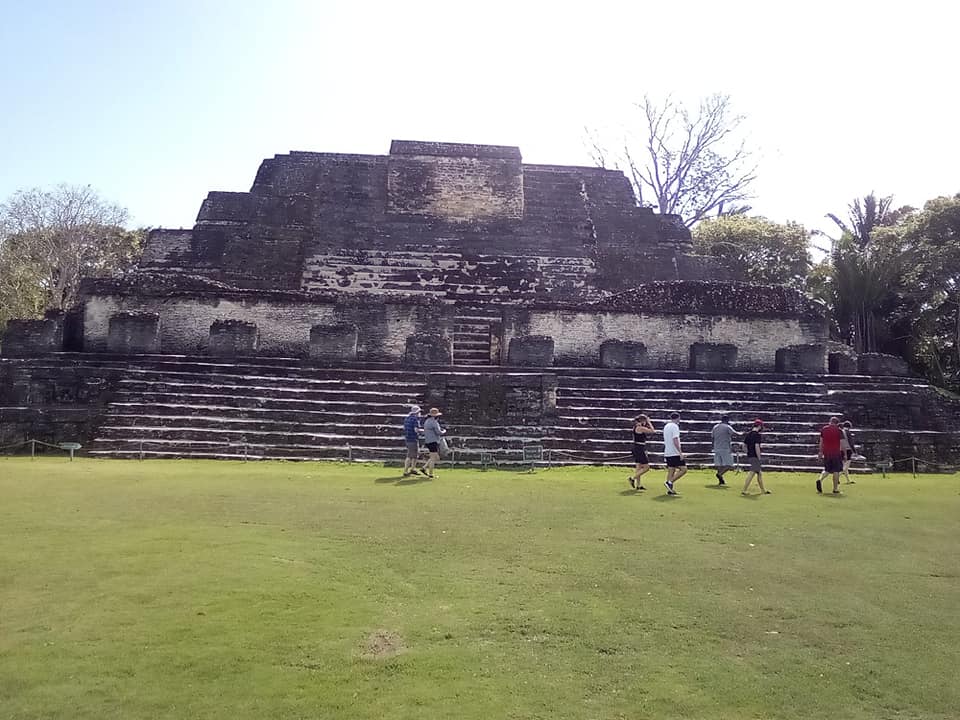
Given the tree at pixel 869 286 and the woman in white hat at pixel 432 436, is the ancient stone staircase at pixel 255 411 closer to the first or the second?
the woman in white hat at pixel 432 436

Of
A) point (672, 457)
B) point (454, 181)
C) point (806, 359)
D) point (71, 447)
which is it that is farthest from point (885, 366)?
point (71, 447)

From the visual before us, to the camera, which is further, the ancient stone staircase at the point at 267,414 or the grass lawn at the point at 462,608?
the ancient stone staircase at the point at 267,414

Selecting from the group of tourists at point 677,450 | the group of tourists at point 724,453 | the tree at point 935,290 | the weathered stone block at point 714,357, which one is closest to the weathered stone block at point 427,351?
the group of tourists at point 677,450

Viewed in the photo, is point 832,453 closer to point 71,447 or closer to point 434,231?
point 71,447

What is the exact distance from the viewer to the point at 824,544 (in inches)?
239

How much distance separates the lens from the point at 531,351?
13.4 meters

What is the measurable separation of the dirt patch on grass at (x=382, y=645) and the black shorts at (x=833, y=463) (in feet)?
22.2

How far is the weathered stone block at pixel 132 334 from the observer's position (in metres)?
12.9

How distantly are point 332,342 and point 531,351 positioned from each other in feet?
10.5

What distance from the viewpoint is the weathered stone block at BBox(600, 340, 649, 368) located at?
13.5 meters

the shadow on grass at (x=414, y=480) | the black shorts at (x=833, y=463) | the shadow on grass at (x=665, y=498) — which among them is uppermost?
the black shorts at (x=833, y=463)

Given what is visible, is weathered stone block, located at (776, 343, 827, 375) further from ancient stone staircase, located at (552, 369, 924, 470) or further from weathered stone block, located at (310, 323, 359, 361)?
weathered stone block, located at (310, 323, 359, 361)

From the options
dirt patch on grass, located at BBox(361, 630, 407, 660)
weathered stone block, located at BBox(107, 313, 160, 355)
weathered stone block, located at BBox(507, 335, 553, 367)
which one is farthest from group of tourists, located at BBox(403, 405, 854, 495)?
weathered stone block, located at BBox(107, 313, 160, 355)

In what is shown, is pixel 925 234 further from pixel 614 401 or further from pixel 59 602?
pixel 59 602
